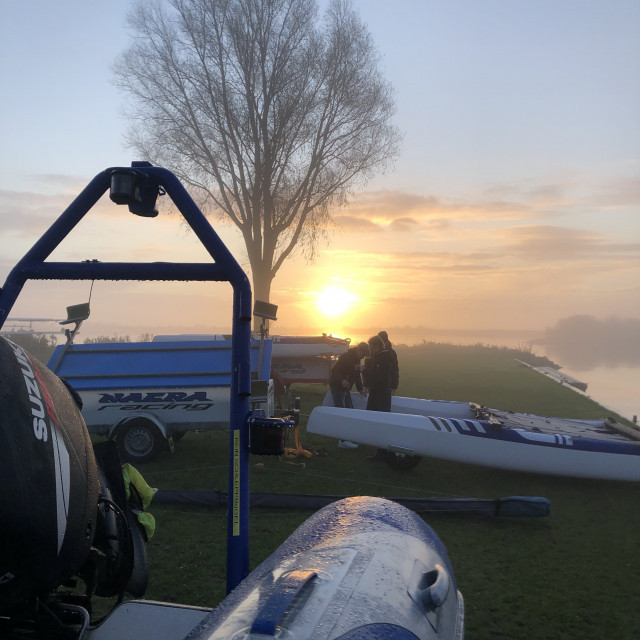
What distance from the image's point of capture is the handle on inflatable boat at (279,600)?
169 cm

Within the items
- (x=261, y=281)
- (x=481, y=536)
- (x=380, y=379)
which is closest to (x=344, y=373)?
(x=380, y=379)

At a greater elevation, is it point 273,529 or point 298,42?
point 298,42

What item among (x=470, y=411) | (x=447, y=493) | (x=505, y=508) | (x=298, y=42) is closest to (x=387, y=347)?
(x=470, y=411)

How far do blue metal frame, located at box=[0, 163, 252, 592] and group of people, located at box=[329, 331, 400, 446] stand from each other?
7378 mm

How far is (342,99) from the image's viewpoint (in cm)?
2014

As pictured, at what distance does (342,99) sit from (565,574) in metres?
17.7

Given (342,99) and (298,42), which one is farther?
(342,99)

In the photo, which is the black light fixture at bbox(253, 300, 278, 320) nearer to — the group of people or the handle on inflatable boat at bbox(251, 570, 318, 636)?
the handle on inflatable boat at bbox(251, 570, 318, 636)

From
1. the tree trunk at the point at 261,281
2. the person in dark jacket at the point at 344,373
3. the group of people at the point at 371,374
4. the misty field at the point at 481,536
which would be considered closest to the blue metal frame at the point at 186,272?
the misty field at the point at 481,536

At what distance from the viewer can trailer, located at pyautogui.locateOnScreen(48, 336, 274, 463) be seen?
8828mm

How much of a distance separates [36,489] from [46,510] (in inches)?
3.4

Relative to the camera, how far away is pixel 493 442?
8672mm

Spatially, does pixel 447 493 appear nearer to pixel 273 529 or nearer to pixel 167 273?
pixel 273 529

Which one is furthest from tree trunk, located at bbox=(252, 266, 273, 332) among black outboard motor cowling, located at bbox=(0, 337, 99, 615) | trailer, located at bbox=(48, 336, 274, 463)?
black outboard motor cowling, located at bbox=(0, 337, 99, 615)
